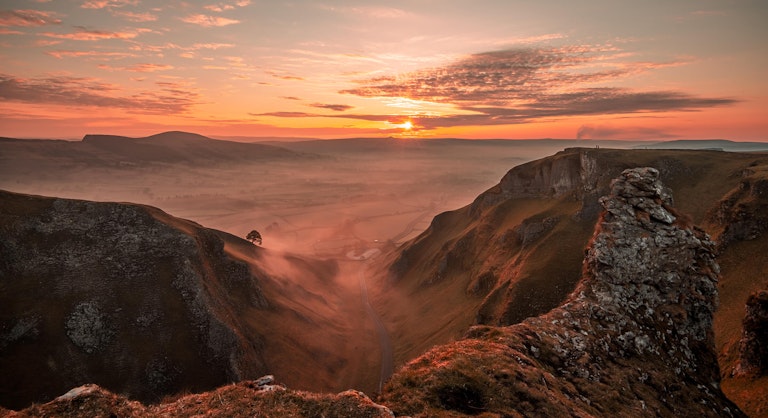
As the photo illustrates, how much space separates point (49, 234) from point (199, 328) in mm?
40275

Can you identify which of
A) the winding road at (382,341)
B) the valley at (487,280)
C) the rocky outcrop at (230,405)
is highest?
the rocky outcrop at (230,405)

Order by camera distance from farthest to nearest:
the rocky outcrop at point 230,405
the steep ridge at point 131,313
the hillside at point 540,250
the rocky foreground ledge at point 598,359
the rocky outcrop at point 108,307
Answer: the hillside at point 540,250, the steep ridge at point 131,313, the rocky outcrop at point 108,307, the rocky foreground ledge at point 598,359, the rocky outcrop at point 230,405

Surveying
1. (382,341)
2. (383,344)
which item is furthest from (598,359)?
(382,341)

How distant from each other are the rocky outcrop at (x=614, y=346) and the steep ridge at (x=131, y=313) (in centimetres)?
6487

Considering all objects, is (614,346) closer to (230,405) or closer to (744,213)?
(230,405)

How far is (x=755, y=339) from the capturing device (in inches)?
1710

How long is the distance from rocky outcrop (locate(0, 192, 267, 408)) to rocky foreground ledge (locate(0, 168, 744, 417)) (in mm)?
58840

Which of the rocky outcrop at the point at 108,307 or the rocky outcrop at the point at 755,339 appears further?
the rocky outcrop at the point at 108,307

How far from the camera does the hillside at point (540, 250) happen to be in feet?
231

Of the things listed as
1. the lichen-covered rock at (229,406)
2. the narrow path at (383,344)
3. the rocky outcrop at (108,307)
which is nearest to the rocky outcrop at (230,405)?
the lichen-covered rock at (229,406)

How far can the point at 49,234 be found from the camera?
78125 mm

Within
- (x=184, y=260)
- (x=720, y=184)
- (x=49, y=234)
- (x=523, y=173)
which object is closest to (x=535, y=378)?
(x=184, y=260)

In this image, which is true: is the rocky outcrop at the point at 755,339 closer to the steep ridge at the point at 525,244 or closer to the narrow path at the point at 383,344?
the steep ridge at the point at 525,244

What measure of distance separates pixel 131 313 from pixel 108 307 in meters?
4.26
